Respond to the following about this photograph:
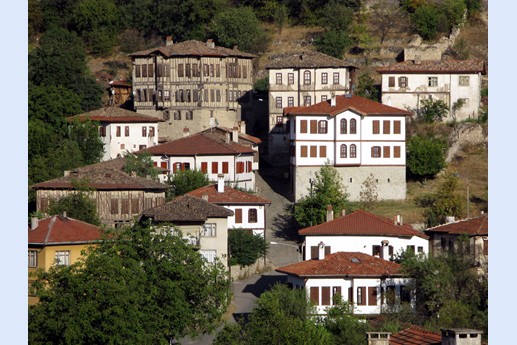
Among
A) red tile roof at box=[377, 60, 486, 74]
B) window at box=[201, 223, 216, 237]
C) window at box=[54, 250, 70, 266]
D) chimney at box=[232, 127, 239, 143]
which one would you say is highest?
red tile roof at box=[377, 60, 486, 74]

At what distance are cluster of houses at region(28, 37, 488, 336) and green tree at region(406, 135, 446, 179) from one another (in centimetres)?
77

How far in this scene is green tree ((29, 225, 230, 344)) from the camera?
62.5m

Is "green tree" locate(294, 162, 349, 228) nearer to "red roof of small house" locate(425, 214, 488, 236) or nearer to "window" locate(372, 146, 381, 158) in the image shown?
"window" locate(372, 146, 381, 158)

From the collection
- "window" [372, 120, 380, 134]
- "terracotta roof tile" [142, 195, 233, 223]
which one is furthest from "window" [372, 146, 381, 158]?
"terracotta roof tile" [142, 195, 233, 223]

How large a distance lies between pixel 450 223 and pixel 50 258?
1882cm

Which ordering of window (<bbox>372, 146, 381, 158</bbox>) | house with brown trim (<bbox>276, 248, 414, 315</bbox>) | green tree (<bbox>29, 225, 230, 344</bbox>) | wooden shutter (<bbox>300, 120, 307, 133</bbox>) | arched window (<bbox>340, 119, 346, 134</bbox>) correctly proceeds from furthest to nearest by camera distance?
wooden shutter (<bbox>300, 120, 307, 133</bbox>)
arched window (<bbox>340, 119, 346, 134</bbox>)
window (<bbox>372, 146, 381, 158</bbox>)
house with brown trim (<bbox>276, 248, 414, 315</bbox>)
green tree (<bbox>29, 225, 230, 344</bbox>)

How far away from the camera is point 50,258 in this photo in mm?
73500

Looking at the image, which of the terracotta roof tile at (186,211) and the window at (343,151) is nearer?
the terracotta roof tile at (186,211)

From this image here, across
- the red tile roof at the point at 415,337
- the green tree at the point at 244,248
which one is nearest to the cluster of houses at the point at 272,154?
the green tree at the point at 244,248

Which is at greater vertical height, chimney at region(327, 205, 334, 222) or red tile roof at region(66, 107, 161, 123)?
red tile roof at region(66, 107, 161, 123)

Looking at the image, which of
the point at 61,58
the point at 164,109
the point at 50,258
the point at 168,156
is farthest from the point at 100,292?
the point at 61,58

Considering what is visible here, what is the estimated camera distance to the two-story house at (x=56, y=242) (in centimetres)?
7344

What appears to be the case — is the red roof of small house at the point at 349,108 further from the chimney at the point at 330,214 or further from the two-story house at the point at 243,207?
the chimney at the point at 330,214

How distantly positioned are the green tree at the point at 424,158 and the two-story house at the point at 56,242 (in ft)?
72.0
